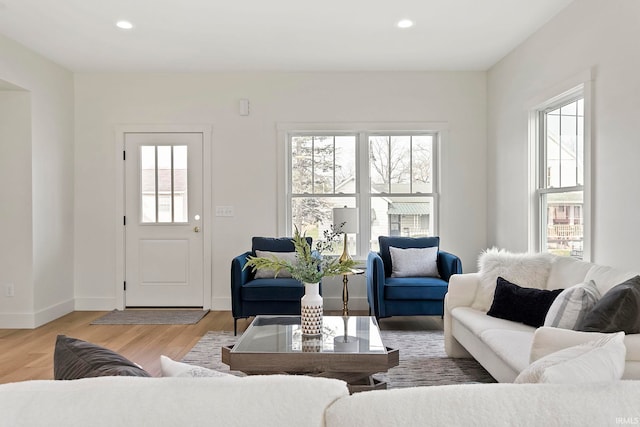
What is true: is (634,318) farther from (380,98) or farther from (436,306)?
(380,98)

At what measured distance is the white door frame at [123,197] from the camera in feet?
17.2

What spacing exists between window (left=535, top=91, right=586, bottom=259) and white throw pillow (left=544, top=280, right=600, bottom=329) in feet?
3.71

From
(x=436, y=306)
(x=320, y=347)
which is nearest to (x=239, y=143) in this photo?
(x=436, y=306)

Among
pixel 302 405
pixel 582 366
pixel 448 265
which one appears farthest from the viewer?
pixel 448 265

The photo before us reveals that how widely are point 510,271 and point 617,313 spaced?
3.89ft

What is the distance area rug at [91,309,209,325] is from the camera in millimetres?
4664

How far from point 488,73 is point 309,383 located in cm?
510

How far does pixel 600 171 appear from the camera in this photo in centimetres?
318

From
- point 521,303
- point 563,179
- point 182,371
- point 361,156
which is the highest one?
point 361,156

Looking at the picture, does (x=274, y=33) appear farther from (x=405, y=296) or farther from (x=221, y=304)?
(x=221, y=304)

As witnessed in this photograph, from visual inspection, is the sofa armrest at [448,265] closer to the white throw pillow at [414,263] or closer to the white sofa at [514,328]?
the white throw pillow at [414,263]

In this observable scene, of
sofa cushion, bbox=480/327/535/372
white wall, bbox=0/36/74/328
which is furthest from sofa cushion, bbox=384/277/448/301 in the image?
white wall, bbox=0/36/74/328

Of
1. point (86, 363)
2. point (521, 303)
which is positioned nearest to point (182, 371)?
point (86, 363)

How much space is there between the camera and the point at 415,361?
3.42 m
